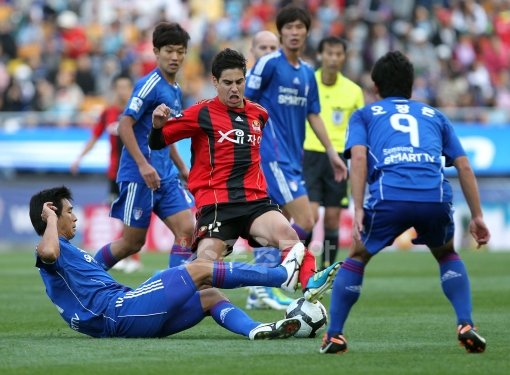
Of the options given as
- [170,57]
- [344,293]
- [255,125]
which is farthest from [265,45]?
[344,293]

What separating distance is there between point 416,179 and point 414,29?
799 inches

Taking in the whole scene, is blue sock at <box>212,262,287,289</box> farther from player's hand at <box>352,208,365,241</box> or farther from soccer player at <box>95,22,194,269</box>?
soccer player at <box>95,22,194,269</box>

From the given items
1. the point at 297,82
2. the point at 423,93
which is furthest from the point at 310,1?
the point at 297,82

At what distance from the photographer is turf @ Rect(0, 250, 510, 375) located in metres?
6.87

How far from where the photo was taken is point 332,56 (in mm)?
13977

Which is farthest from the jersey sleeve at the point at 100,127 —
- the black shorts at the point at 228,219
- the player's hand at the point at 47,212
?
the player's hand at the point at 47,212

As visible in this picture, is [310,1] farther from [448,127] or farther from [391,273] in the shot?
[448,127]

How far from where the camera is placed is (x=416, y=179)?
749 centimetres

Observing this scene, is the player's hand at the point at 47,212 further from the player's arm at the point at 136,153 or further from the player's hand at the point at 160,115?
the player's arm at the point at 136,153

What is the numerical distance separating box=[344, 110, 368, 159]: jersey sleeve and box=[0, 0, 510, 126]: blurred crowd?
15318mm

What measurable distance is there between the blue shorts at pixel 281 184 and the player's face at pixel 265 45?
1.58 m

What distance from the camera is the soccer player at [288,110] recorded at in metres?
11.1

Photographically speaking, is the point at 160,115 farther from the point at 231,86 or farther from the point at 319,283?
the point at 319,283

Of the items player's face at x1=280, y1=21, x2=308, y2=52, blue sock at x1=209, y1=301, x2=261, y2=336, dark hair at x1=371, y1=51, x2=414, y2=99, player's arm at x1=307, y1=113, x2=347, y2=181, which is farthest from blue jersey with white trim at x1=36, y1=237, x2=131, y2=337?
player's face at x1=280, y1=21, x2=308, y2=52
